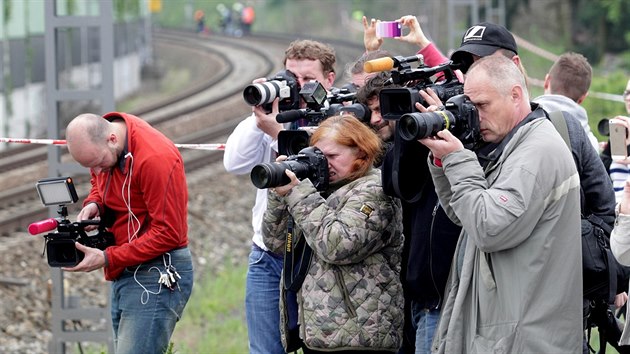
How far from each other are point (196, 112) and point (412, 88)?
19746 mm

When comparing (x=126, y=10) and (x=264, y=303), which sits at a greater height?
(x=264, y=303)

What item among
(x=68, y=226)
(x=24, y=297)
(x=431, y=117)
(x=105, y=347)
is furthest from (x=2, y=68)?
(x=431, y=117)

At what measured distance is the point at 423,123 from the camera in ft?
14.0

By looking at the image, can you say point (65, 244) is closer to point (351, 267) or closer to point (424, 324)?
point (351, 267)

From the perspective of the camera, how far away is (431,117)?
4.30 m

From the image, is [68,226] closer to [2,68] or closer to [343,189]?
[343,189]

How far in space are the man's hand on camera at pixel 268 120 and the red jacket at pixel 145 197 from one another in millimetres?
539

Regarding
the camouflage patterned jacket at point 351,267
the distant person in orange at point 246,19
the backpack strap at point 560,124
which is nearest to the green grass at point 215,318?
the camouflage patterned jacket at point 351,267

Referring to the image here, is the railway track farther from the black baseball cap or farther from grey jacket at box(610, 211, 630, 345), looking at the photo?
grey jacket at box(610, 211, 630, 345)

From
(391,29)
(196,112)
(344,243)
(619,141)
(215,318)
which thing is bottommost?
(196,112)

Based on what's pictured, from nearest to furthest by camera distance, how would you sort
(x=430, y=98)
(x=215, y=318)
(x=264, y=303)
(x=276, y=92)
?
1. (x=430, y=98)
2. (x=276, y=92)
3. (x=264, y=303)
4. (x=215, y=318)

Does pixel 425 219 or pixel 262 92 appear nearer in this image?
pixel 425 219

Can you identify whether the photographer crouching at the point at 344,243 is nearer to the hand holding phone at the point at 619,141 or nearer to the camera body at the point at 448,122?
the camera body at the point at 448,122

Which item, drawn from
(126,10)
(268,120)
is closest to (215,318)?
(268,120)
